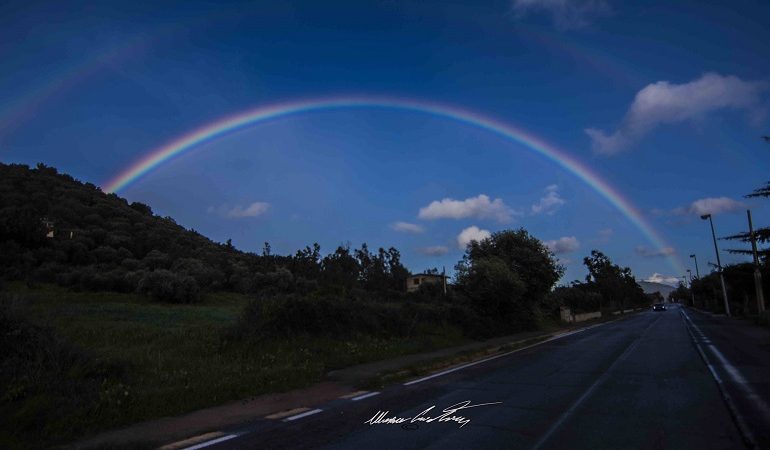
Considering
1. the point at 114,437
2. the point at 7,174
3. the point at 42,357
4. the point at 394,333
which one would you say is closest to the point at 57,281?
the point at 7,174

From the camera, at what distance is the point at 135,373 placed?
10273 millimetres

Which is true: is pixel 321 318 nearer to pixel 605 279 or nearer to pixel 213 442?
pixel 213 442

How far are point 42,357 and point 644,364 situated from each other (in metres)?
14.3

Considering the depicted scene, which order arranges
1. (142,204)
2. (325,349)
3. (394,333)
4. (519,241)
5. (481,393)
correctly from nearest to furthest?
1. (481,393)
2. (325,349)
3. (394,333)
4. (519,241)
5. (142,204)

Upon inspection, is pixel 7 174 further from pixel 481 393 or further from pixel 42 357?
pixel 481 393

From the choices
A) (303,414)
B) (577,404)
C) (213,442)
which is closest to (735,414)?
(577,404)

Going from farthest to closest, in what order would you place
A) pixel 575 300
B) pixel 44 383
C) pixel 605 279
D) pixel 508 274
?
pixel 605 279
pixel 575 300
pixel 508 274
pixel 44 383

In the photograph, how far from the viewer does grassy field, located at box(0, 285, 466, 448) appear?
23.3 feet

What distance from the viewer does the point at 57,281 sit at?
50719 millimetres

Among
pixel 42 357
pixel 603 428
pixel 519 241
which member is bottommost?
pixel 603 428

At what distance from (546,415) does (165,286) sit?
155 feet

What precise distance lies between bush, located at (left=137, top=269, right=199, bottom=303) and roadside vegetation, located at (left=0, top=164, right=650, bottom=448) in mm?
147
